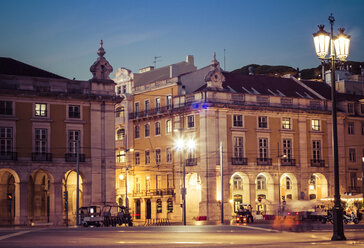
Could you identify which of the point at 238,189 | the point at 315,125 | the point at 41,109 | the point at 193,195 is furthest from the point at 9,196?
the point at 315,125

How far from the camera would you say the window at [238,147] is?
8362 cm

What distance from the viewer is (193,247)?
26.5 metres

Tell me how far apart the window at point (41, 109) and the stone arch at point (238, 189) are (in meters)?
25.2

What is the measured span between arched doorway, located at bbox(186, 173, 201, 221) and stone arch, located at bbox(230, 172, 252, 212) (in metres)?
4.33

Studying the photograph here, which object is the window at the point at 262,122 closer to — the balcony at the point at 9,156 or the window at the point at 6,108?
the balcony at the point at 9,156

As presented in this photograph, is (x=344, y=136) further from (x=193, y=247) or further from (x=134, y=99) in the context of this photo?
(x=193, y=247)

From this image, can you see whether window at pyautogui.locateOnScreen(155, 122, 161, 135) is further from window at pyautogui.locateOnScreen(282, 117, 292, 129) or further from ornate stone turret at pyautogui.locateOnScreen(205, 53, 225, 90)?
window at pyautogui.locateOnScreen(282, 117, 292, 129)

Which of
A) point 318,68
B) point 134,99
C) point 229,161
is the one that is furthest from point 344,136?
point 318,68

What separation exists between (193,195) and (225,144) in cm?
722

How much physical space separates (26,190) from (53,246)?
39.4 m

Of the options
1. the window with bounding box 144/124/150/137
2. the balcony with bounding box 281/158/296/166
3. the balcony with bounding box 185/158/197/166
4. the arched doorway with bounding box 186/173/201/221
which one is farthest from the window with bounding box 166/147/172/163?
the balcony with bounding box 281/158/296/166

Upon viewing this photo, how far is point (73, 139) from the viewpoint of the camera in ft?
231

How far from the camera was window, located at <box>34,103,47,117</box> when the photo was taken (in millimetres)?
68988

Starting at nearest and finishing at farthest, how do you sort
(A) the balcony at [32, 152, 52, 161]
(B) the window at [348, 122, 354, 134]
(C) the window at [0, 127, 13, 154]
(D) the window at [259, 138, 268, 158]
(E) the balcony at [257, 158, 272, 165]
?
1. (C) the window at [0, 127, 13, 154]
2. (A) the balcony at [32, 152, 52, 161]
3. (E) the balcony at [257, 158, 272, 165]
4. (D) the window at [259, 138, 268, 158]
5. (B) the window at [348, 122, 354, 134]
